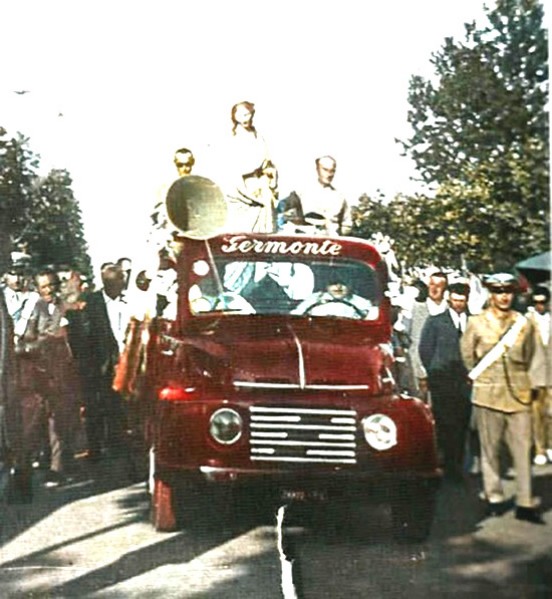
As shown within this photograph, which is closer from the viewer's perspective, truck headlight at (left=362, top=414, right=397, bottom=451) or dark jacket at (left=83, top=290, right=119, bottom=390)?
truck headlight at (left=362, top=414, right=397, bottom=451)

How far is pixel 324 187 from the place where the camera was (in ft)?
18.5

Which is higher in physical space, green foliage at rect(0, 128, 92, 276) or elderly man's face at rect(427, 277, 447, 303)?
green foliage at rect(0, 128, 92, 276)

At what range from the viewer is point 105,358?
18.6 ft

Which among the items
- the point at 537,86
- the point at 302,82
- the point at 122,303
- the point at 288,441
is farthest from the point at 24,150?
the point at 537,86

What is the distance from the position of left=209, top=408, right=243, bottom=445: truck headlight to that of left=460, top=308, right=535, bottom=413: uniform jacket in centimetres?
79

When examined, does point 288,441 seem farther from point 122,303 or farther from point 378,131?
point 378,131

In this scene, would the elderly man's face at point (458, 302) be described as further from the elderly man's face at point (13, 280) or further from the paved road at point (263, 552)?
the elderly man's face at point (13, 280)

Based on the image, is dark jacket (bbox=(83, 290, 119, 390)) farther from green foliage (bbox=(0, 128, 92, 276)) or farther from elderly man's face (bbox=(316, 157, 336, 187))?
elderly man's face (bbox=(316, 157, 336, 187))

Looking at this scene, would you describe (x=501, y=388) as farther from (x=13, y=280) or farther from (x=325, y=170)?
(x=13, y=280)

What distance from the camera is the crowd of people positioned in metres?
5.61

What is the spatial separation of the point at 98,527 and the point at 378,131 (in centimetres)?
161

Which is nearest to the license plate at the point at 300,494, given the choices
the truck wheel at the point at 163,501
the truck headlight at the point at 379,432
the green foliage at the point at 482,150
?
the truck headlight at the point at 379,432

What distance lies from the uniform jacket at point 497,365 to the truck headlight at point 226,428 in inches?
31.2

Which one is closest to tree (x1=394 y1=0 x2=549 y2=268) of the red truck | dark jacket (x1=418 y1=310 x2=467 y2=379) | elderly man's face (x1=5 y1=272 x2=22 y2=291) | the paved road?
dark jacket (x1=418 y1=310 x2=467 y2=379)
